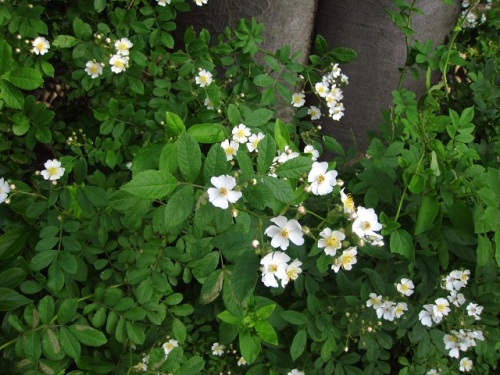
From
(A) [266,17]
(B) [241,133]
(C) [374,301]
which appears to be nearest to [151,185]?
(B) [241,133]

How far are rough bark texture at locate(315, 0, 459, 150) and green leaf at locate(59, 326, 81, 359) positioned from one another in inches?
53.7

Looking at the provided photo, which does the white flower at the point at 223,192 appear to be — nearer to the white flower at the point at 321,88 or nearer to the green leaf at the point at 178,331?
the green leaf at the point at 178,331

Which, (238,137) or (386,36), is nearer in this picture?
(238,137)

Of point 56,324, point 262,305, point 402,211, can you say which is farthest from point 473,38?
point 56,324

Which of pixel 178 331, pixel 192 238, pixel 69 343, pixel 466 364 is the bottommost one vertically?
pixel 466 364

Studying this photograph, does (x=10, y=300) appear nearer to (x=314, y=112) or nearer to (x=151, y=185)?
(x=151, y=185)

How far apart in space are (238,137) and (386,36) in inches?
41.7

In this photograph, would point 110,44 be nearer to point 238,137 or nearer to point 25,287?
point 238,137

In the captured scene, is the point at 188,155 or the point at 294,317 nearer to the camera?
the point at 188,155

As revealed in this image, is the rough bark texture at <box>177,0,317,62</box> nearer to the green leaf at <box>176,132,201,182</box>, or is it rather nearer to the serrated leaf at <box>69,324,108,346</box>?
the green leaf at <box>176,132,201,182</box>

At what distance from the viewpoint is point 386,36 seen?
2.14 m

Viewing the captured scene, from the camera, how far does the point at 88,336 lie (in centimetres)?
130

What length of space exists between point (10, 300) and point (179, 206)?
658 mm

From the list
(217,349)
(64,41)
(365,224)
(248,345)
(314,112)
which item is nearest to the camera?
(365,224)
